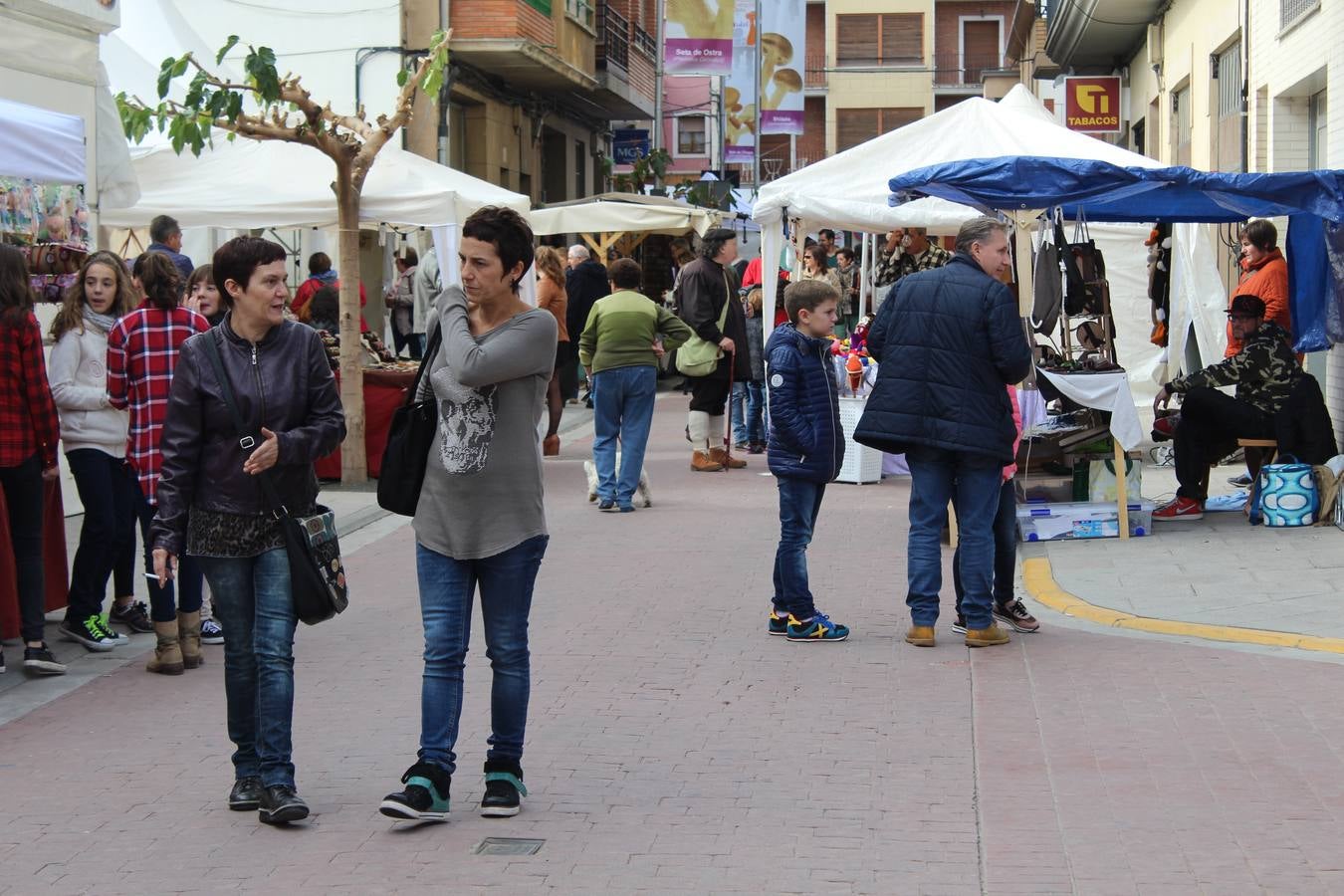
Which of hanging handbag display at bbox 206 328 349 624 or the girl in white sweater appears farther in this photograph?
the girl in white sweater

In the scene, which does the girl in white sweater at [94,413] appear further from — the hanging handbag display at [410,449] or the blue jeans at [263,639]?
the hanging handbag display at [410,449]

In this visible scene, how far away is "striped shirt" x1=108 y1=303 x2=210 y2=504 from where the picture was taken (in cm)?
692

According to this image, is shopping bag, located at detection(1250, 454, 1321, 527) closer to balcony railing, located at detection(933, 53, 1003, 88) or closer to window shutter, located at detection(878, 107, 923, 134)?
window shutter, located at detection(878, 107, 923, 134)

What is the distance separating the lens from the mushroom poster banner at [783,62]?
36375mm

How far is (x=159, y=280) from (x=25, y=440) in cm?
89

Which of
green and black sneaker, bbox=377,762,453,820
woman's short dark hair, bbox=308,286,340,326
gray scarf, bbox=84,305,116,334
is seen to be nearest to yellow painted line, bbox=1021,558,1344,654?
green and black sneaker, bbox=377,762,453,820

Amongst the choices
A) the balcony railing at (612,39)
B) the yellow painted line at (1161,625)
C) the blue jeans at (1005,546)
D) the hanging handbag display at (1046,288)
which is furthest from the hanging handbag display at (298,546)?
the balcony railing at (612,39)

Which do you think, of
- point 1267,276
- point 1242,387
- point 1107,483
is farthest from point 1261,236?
point 1107,483

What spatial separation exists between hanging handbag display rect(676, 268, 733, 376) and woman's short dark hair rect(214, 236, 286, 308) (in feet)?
29.7

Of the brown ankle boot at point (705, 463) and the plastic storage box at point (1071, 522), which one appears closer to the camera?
the plastic storage box at point (1071, 522)

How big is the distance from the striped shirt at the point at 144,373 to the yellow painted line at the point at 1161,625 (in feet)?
14.4

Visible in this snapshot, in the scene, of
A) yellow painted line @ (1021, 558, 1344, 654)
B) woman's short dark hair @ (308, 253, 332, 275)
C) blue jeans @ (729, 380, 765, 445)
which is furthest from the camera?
woman's short dark hair @ (308, 253, 332, 275)

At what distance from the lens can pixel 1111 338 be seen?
38.1 ft

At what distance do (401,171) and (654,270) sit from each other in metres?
12.7
